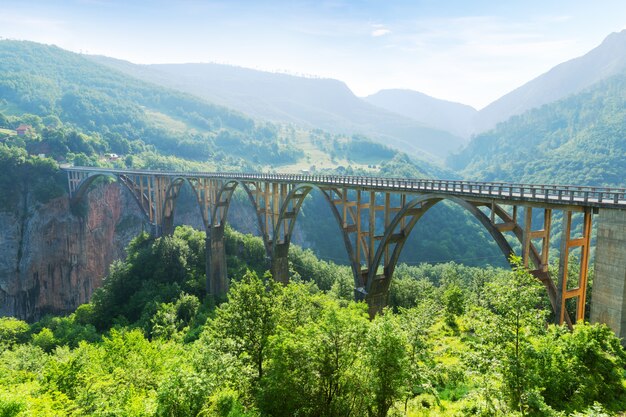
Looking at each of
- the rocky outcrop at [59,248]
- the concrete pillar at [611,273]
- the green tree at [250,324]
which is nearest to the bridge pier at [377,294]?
the green tree at [250,324]

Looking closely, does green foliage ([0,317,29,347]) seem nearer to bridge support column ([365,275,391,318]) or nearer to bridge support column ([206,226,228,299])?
bridge support column ([206,226,228,299])

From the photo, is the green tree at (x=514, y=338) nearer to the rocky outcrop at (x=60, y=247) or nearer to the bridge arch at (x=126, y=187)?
A: the bridge arch at (x=126, y=187)

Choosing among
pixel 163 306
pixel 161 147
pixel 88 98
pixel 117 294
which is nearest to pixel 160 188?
pixel 117 294

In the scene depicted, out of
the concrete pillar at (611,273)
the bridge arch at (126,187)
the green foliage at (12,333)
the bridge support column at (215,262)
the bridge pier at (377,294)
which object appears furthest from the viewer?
the bridge arch at (126,187)

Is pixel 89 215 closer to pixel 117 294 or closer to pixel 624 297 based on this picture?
pixel 117 294

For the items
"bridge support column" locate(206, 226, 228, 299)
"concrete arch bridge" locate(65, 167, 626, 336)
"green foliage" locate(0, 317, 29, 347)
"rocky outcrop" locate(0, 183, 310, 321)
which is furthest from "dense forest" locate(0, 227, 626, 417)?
"rocky outcrop" locate(0, 183, 310, 321)

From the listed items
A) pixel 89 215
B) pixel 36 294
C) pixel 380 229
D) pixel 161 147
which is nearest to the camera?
pixel 36 294
